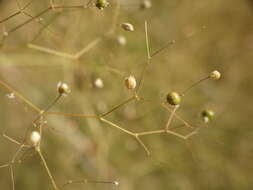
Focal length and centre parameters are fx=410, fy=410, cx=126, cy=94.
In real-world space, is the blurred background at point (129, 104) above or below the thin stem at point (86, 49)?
below

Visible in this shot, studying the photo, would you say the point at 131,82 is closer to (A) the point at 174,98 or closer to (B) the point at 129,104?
(A) the point at 174,98

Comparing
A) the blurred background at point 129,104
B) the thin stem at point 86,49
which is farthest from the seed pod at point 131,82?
the blurred background at point 129,104

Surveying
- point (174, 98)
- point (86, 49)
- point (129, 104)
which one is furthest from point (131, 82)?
point (129, 104)

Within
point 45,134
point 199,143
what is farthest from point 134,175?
point 45,134

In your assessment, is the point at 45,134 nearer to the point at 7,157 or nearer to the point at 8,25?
the point at 7,157

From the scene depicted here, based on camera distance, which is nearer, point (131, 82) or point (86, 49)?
point (131, 82)

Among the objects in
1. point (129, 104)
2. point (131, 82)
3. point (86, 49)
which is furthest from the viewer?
point (129, 104)

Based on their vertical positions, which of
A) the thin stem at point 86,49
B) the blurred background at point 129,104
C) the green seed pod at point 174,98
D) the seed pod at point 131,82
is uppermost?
the seed pod at point 131,82

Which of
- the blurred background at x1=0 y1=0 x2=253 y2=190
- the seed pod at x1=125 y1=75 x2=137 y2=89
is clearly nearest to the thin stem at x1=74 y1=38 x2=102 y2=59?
the blurred background at x1=0 y1=0 x2=253 y2=190

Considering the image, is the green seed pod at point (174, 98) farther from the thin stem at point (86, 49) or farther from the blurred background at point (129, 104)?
the blurred background at point (129, 104)
